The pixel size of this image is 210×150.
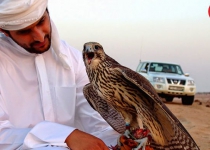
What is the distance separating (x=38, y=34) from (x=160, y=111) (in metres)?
0.95

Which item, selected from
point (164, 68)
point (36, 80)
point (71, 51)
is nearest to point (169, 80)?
point (164, 68)

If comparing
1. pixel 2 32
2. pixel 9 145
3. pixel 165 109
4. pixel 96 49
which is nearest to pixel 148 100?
pixel 165 109

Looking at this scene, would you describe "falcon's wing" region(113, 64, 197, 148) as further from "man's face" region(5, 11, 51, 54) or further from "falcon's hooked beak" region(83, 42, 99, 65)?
"man's face" region(5, 11, 51, 54)

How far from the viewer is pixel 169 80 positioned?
12656 millimetres

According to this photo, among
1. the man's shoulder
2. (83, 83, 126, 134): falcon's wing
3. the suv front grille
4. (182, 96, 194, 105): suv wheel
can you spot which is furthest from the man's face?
(182, 96, 194, 105): suv wheel

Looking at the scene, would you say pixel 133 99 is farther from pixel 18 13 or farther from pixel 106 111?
pixel 18 13

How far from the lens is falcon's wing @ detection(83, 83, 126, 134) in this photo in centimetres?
245

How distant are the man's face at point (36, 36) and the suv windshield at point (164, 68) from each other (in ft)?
35.4

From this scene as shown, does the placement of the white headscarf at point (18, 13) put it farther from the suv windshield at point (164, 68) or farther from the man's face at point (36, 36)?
the suv windshield at point (164, 68)

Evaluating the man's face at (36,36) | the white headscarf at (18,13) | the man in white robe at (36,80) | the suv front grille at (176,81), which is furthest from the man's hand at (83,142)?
the suv front grille at (176,81)

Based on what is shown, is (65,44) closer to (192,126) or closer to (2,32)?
(2,32)

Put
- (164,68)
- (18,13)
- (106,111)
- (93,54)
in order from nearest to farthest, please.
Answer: (93,54)
(18,13)
(106,111)
(164,68)

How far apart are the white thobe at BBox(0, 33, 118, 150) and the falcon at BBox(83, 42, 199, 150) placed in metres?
0.33

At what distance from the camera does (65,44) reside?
2.92 meters
